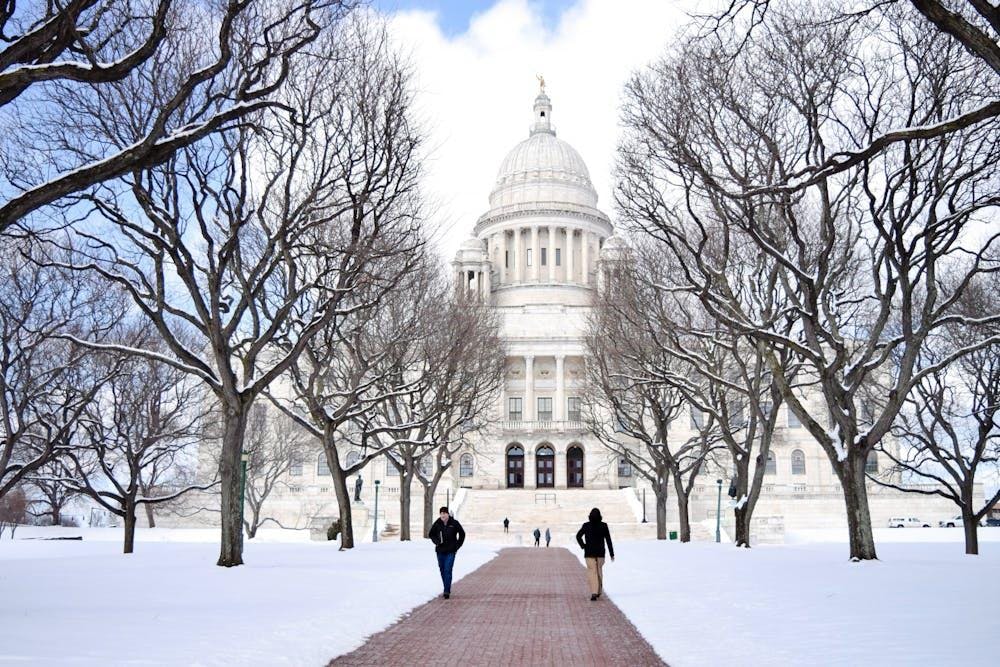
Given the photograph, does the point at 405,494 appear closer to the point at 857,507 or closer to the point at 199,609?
the point at 857,507

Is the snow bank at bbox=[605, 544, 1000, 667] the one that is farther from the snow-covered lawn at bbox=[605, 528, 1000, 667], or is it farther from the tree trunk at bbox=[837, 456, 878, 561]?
the tree trunk at bbox=[837, 456, 878, 561]

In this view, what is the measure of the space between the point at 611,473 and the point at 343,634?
227 feet

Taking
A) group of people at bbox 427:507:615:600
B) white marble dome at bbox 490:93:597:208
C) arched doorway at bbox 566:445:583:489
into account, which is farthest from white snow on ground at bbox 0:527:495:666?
white marble dome at bbox 490:93:597:208

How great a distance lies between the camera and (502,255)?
101250mm

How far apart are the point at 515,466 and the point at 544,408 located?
5.83m

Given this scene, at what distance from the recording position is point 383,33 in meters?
22.0

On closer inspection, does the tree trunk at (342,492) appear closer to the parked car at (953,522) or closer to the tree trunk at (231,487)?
the tree trunk at (231,487)

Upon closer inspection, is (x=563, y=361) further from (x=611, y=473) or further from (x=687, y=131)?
(x=687, y=131)

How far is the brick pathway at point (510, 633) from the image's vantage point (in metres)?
9.73

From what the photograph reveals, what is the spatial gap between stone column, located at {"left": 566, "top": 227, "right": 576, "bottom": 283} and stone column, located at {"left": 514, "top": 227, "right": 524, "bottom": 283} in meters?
4.77

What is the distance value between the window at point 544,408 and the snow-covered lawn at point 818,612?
6185 centimetres

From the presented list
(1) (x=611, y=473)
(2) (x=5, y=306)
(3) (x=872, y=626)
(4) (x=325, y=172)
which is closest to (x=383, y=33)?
(4) (x=325, y=172)

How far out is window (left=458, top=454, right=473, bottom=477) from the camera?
80812 millimetres

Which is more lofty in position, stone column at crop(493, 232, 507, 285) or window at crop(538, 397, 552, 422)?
stone column at crop(493, 232, 507, 285)
